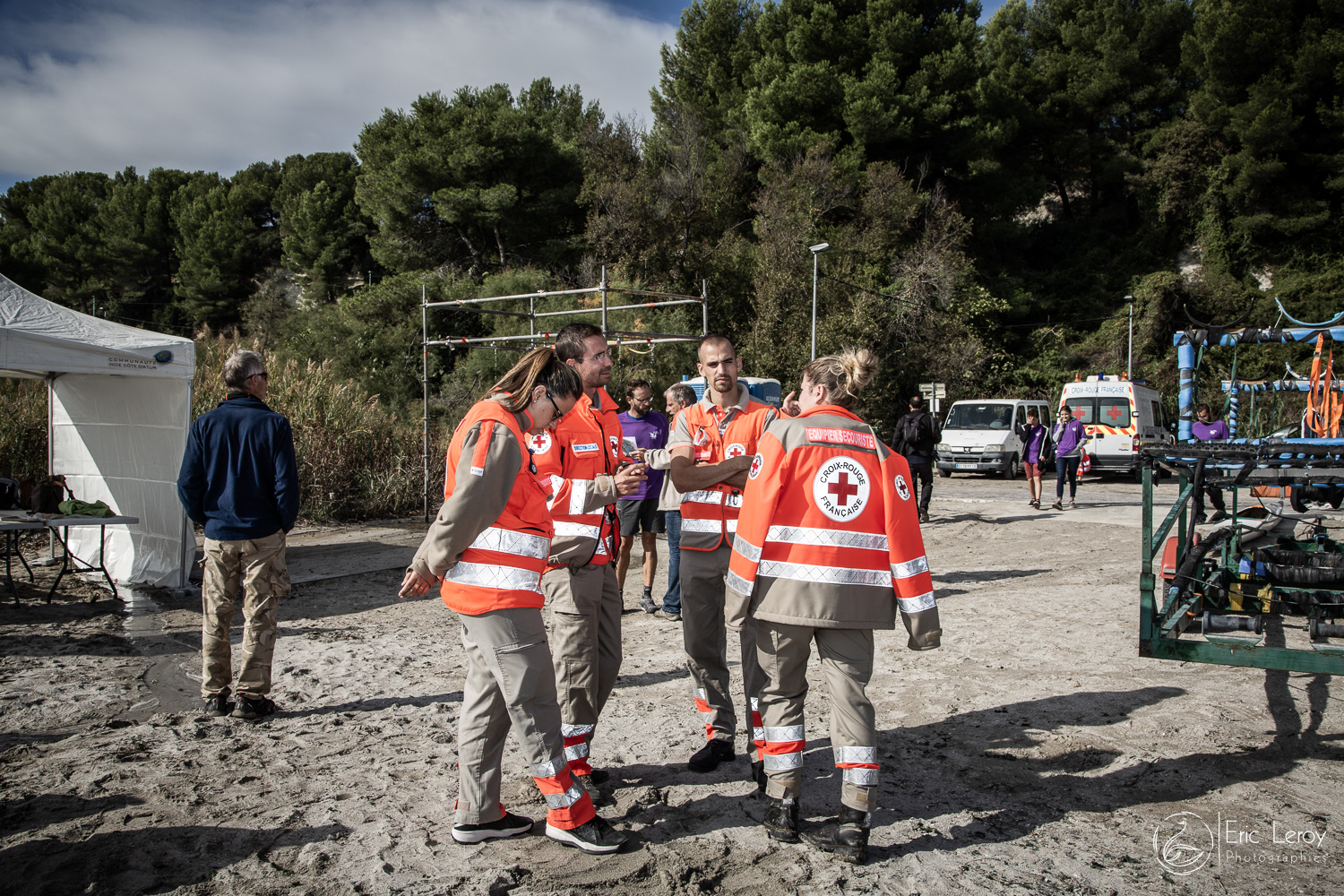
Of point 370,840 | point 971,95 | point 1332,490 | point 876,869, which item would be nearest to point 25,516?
point 370,840

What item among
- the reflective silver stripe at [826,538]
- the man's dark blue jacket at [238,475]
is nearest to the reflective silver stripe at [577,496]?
the reflective silver stripe at [826,538]

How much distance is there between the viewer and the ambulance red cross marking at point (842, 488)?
3.08 meters

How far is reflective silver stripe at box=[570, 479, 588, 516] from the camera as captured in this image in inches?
134

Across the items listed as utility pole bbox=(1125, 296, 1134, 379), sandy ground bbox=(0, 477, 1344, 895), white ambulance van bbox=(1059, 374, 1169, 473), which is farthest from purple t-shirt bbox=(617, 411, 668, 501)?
utility pole bbox=(1125, 296, 1134, 379)

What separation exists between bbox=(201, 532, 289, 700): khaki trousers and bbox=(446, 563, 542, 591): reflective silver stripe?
1898mm

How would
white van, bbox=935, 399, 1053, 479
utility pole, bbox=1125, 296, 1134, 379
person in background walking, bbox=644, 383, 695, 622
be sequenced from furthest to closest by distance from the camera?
utility pole, bbox=1125, 296, 1134, 379, white van, bbox=935, 399, 1053, 479, person in background walking, bbox=644, 383, 695, 622

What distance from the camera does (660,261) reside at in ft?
100.0

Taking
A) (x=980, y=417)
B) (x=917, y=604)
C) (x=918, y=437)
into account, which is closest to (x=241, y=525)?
(x=917, y=604)

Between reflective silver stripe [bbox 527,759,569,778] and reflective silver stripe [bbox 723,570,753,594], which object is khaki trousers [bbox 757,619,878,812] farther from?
reflective silver stripe [bbox 527,759,569,778]

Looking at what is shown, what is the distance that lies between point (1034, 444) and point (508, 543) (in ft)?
42.1

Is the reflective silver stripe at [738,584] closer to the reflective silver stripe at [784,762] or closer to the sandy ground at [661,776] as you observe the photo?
the reflective silver stripe at [784,762]

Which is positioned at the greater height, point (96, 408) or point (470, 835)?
point (96, 408)

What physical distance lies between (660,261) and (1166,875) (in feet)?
94.6

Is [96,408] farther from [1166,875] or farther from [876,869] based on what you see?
[1166,875]
